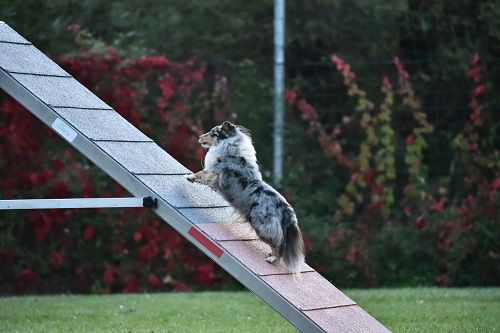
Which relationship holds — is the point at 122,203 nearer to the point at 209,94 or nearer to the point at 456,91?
the point at 209,94

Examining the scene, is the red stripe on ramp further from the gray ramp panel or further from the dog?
the dog

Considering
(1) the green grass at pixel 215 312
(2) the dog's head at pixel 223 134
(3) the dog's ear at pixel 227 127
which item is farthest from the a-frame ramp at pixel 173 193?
(1) the green grass at pixel 215 312

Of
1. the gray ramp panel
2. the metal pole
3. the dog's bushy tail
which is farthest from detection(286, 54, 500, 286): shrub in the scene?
the dog's bushy tail

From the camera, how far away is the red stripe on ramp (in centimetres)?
557

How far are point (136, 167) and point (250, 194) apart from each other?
27.7 inches

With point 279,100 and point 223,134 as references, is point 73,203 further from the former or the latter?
point 279,100

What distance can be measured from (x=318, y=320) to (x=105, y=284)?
538cm

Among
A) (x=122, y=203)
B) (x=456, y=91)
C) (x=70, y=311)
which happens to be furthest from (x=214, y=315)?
(x=456, y=91)

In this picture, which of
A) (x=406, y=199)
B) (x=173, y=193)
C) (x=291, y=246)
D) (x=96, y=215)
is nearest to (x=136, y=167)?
(x=173, y=193)

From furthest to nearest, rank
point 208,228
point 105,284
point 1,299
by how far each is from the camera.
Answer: point 105,284, point 1,299, point 208,228

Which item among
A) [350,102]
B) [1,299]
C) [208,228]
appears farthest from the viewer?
[350,102]

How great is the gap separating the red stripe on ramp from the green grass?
1642 mm

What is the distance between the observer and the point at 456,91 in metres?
10.7

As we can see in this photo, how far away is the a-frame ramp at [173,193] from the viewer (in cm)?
550
